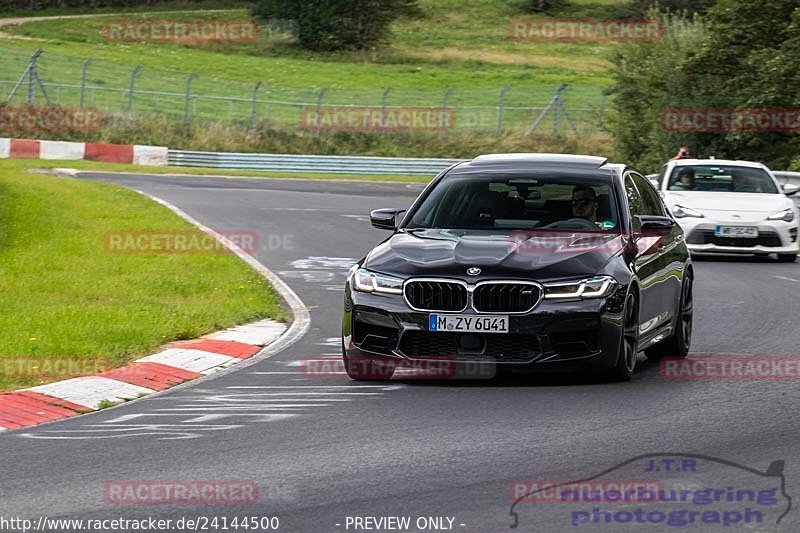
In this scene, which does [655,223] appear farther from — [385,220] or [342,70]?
[342,70]

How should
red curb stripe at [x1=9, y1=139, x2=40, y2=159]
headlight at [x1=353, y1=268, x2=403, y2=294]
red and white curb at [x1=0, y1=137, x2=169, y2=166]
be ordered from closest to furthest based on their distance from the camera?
headlight at [x1=353, y1=268, x2=403, y2=294]
red curb stripe at [x1=9, y1=139, x2=40, y2=159]
red and white curb at [x1=0, y1=137, x2=169, y2=166]

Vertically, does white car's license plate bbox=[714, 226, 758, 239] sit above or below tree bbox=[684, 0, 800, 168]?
below

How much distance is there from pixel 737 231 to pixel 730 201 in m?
0.59

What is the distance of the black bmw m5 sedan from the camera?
8.78 meters

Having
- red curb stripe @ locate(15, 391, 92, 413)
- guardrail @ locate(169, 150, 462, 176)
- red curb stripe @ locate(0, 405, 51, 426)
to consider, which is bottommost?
guardrail @ locate(169, 150, 462, 176)

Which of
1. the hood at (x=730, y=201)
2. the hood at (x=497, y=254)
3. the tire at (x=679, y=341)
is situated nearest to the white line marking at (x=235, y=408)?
the hood at (x=497, y=254)

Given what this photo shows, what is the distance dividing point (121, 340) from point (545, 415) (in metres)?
4.19

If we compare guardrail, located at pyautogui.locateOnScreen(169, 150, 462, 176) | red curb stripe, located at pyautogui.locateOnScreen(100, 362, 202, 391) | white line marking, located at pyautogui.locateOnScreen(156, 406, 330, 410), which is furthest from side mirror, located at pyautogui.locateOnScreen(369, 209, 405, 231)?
guardrail, located at pyautogui.locateOnScreen(169, 150, 462, 176)

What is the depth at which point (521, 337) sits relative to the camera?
28.8ft

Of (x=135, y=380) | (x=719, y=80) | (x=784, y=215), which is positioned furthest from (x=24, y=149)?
(x=135, y=380)

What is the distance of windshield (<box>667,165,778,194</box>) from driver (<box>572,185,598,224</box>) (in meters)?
11.0

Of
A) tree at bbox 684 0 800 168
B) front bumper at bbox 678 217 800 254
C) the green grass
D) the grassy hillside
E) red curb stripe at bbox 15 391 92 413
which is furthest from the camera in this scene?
the grassy hillside

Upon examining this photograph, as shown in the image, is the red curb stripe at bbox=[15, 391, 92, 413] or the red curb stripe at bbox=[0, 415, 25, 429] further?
the red curb stripe at bbox=[15, 391, 92, 413]

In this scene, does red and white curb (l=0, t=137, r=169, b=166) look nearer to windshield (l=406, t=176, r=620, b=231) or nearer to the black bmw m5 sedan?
windshield (l=406, t=176, r=620, b=231)
